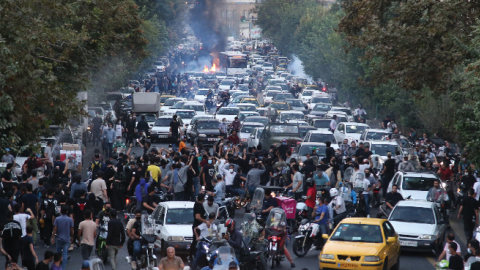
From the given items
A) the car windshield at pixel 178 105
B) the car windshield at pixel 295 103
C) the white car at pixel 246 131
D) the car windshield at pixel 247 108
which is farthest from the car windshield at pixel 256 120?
the car windshield at pixel 295 103

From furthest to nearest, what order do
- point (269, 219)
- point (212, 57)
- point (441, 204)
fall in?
point (212, 57) < point (441, 204) < point (269, 219)

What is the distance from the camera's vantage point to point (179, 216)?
701 inches

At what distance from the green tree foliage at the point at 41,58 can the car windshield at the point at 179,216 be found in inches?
143

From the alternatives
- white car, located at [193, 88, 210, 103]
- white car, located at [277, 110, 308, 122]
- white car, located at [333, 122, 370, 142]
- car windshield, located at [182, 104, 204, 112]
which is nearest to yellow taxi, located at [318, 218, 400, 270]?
white car, located at [333, 122, 370, 142]

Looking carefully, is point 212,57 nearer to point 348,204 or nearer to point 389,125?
point 389,125

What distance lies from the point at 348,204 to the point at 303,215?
1.15 meters

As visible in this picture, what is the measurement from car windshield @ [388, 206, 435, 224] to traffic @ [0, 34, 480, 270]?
0.03m

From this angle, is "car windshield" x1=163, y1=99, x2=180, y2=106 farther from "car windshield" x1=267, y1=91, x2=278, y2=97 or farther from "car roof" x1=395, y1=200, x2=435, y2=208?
"car roof" x1=395, y1=200, x2=435, y2=208

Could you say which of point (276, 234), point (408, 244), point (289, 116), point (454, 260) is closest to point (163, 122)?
point (289, 116)

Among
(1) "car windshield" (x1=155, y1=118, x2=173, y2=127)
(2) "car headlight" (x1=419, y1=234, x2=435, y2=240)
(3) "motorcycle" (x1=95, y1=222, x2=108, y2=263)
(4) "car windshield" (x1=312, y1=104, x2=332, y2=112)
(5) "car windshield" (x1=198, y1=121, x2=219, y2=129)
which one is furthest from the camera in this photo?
(4) "car windshield" (x1=312, y1=104, x2=332, y2=112)

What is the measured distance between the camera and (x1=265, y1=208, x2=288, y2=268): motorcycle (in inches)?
643

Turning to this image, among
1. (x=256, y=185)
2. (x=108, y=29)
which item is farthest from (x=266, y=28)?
(x=256, y=185)

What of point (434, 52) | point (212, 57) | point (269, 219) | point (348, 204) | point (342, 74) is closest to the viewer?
point (269, 219)

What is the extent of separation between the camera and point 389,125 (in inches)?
1608
